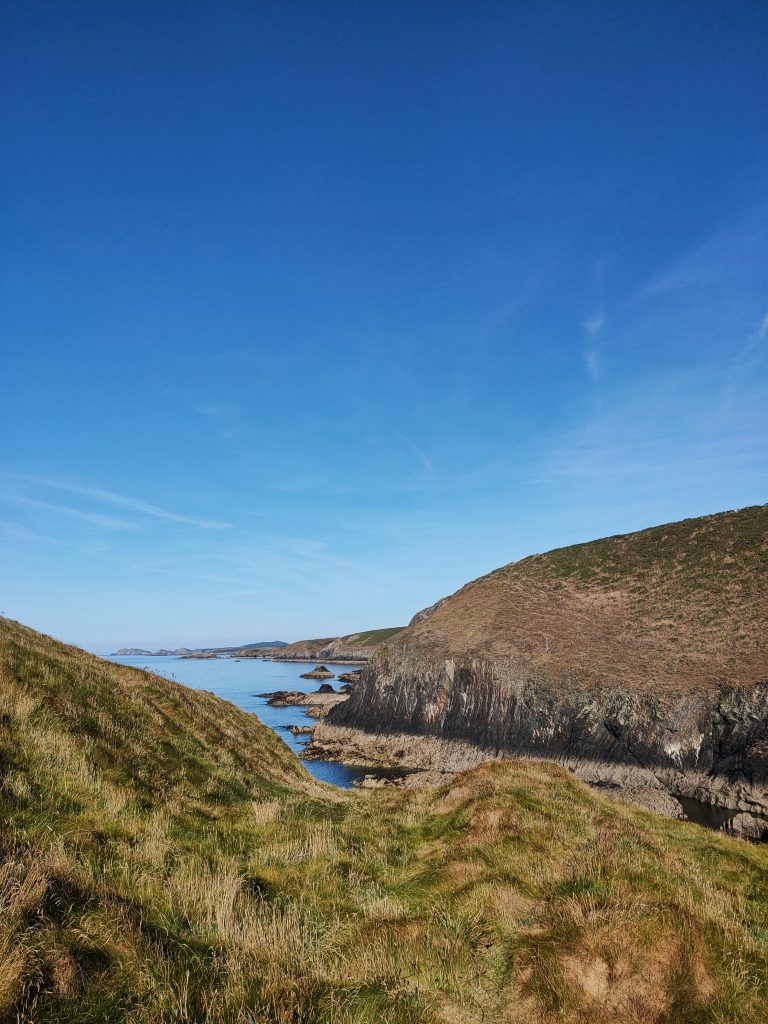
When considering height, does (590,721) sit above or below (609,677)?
below

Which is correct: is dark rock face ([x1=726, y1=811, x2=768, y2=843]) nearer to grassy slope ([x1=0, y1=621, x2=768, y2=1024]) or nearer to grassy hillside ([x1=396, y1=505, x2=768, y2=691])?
grassy hillside ([x1=396, y1=505, x2=768, y2=691])

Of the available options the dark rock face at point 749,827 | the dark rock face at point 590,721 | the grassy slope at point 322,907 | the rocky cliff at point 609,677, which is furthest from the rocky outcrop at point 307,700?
the grassy slope at point 322,907

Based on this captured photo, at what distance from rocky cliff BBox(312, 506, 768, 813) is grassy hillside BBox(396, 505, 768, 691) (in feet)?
0.83

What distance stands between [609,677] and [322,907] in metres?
55.9

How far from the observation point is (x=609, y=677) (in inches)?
2190

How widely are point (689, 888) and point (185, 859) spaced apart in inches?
346

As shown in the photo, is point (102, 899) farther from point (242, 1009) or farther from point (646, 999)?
point (646, 999)

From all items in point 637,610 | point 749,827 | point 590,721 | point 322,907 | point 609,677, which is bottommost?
point 749,827

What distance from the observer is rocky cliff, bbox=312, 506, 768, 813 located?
47.0m

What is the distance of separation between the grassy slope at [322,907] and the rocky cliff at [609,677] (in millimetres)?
40245

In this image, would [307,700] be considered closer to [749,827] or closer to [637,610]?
[637,610]

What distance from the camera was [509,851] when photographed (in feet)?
33.7

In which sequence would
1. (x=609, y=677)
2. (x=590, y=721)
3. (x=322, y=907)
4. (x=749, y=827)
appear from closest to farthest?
(x=322, y=907), (x=749, y=827), (x=590, y=721), (x=609, y=677)

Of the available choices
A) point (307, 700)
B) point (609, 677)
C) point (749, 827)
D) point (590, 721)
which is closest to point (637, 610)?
point (609, 677)
